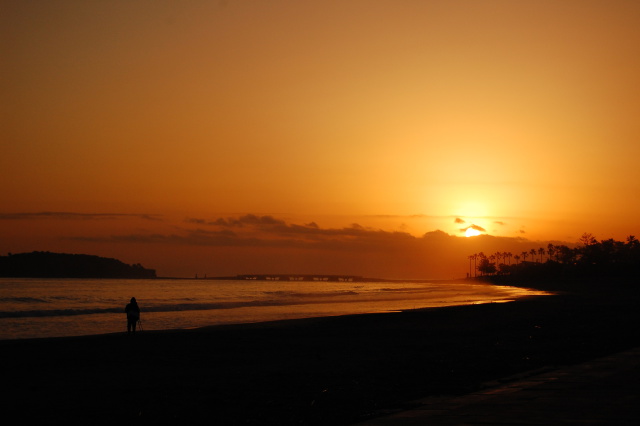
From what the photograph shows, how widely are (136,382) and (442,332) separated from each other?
16917mm

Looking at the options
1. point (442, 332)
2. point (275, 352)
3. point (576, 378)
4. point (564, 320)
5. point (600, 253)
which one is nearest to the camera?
point (576, 378)

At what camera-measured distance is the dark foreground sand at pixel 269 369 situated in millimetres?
12438

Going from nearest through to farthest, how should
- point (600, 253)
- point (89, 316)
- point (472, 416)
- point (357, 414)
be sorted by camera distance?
point (472, 416) → point (357, 414) → point (89, 316) → point (600, 253)

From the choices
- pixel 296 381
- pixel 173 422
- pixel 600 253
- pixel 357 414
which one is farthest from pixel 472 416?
pixel 600 253

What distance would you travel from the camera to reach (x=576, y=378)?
12438mm

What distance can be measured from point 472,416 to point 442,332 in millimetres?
21305

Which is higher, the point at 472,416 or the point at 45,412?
the point at 472,416

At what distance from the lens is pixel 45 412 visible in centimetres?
1270

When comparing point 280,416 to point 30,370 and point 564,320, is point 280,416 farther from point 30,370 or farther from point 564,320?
point 564,320

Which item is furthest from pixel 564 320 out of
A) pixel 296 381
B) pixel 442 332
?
pixel 296 381

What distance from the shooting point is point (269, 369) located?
18.2 metres

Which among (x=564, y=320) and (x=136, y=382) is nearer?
(x=136, y=382)

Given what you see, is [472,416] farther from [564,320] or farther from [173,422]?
[564,320]

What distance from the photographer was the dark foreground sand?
40.8 feet
